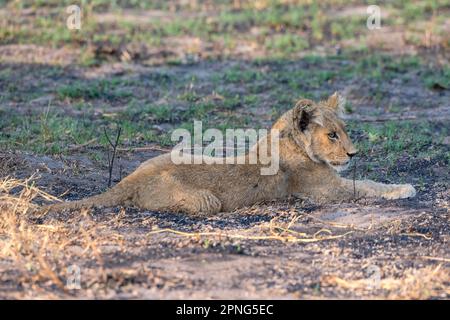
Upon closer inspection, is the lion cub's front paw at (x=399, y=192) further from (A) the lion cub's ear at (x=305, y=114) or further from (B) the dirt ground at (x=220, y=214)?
(A) the lion cub's ear at (x=305, y=114)

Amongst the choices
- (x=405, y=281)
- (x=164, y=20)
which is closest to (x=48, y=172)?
(x=405, y=281)

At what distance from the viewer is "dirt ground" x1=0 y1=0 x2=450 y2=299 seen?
5766mm

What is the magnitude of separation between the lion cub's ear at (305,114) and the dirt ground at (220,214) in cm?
65

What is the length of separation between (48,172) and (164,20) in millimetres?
6691

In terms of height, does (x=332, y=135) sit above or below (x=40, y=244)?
above

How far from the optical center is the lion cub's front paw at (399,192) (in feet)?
25.6

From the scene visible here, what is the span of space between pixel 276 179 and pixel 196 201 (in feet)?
2.45

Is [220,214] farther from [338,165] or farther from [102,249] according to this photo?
[102,249]

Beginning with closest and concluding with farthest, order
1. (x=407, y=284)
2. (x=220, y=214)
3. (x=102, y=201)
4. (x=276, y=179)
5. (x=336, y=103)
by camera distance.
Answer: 1. (x=407, y=284)
2. (x=102, y=201)
3. (x=220, y=214)
4. (x=276, y=179)
5. (x=336, y=103)

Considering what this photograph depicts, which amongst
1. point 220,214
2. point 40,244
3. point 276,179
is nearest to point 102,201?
point 220,214

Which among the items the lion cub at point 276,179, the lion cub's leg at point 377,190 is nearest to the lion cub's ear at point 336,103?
the lion cub at point 276,179

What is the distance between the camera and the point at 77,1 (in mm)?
15172

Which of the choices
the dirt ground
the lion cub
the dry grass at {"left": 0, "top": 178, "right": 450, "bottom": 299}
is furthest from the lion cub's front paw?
the dry grass at {"left": 0, "top": 178, "right": 450, "bottom": 299}

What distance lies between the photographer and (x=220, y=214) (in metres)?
7.36
